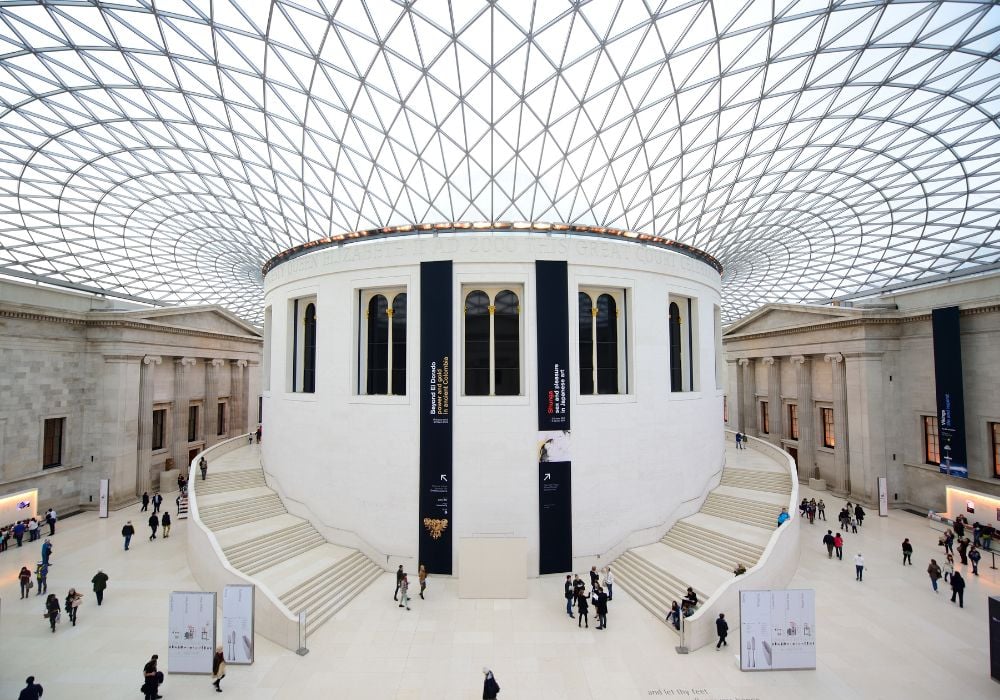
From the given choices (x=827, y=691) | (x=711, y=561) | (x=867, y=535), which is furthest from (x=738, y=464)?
(x=827, y=691)

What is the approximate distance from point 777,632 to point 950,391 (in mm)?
23341

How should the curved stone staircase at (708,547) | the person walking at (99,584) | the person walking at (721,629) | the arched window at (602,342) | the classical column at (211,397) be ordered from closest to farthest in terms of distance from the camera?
the person walking at (721,629) → the person walking at (99,584) → the curved stone staircase at (708,547) → the arched window at (602,342) → the classical column at (211,397)

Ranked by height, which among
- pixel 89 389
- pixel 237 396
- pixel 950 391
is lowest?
pixel 237 396

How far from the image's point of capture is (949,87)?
20.3 m

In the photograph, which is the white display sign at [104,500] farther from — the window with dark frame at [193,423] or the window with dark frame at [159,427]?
the window with dark frame at [193,423]

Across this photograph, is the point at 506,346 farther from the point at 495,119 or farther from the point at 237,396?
the point at 237,396

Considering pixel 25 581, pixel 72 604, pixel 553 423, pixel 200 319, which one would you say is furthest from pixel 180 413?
pixel 553 423

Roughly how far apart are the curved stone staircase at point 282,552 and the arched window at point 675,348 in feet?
56.7

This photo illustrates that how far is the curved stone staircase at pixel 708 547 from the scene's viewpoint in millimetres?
16281

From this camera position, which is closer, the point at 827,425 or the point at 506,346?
the point at 506,346

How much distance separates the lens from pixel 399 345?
67.4 feet

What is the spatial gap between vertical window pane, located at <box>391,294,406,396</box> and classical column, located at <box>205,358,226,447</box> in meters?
28.4

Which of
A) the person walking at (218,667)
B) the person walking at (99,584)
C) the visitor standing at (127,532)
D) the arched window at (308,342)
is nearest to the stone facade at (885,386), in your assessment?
the arched window at (308,342)

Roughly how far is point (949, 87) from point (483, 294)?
23.7 metres
